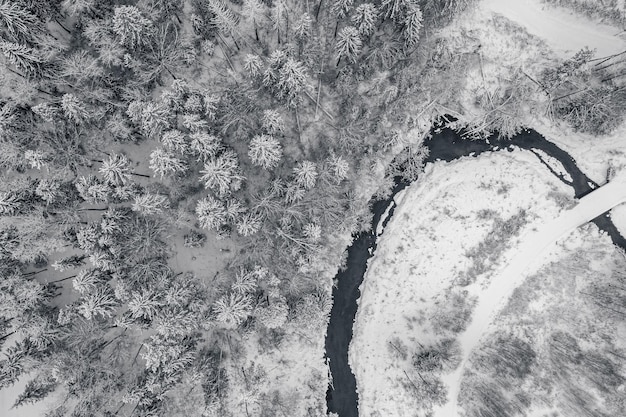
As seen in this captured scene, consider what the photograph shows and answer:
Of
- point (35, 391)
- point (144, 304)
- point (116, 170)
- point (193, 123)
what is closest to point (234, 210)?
point (193, 123)

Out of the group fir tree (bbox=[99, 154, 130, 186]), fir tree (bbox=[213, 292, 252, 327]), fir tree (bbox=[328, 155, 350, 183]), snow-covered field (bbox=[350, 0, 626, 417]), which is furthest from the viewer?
snow-covered field (bbox=[350, 0, 626, 417])

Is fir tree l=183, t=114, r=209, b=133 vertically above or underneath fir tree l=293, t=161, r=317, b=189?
above

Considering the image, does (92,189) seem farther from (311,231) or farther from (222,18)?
(311,231)

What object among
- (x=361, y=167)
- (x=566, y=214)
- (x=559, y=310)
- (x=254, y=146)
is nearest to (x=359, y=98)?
(x=361, y=167)

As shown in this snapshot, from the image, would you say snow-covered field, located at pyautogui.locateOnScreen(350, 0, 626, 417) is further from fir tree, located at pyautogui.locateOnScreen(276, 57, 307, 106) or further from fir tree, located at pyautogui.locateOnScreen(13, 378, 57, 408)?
fir tree, located at pyautogui.locateOnScreen(13, 378, 57, 408)

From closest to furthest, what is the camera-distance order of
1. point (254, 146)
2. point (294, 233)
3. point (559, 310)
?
point (254, 146)
point (294, 233)
point (559, 310)

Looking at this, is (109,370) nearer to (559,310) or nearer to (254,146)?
(254,146)

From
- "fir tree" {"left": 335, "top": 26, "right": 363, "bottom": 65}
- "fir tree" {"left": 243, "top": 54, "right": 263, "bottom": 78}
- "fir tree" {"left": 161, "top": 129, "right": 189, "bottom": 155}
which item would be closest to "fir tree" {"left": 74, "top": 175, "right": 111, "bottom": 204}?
"fir tree" {"left": 161, "top": 129, "right": 189, "bottom": 155}

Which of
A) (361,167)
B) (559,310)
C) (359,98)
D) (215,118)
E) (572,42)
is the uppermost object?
(572,42)
